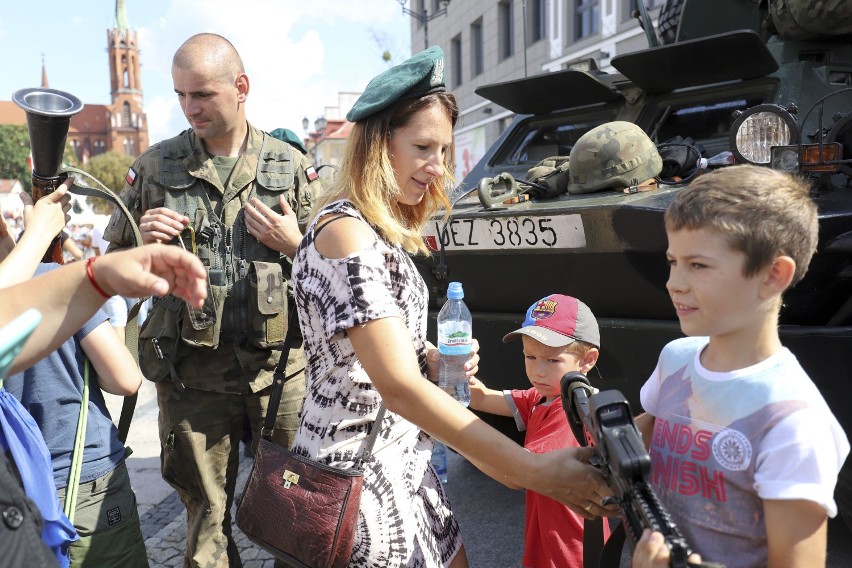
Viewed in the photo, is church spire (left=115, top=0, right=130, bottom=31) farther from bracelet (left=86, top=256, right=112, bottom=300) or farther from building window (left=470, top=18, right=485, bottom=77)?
bracelet (left=86, top=256, right=112, bottom=300)

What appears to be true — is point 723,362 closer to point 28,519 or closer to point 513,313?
point 28,519

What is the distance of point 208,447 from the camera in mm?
2998

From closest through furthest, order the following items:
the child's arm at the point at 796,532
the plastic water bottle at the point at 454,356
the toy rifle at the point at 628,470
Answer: the toy rifle at the point at 628,470, the child's arm at the point at 796,532, the plastic water bottle at the point at 454,356

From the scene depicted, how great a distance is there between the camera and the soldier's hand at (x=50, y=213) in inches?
82.6

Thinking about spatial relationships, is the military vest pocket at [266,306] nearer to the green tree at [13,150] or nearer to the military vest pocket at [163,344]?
the military vest pocket at [163,344]

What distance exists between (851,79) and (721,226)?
3044 millimetres

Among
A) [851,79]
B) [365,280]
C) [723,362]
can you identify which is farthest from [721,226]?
[851,79]

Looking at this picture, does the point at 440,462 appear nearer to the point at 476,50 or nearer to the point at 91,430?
the point at 91,430

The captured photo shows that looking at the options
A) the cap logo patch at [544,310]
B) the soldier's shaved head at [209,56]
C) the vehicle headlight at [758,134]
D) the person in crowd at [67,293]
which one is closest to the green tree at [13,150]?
the soldier's shaved head at [209,56]

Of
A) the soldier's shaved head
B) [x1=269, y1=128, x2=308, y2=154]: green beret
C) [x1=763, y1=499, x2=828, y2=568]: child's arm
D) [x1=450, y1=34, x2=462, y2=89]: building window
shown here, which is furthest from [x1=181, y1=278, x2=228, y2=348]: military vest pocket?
[x1=450, y1=34, x2=462, y2=89]: building window

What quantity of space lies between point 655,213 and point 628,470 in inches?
72.1

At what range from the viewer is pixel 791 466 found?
1358 mm

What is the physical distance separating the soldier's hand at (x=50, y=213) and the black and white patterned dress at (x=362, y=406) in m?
0.68

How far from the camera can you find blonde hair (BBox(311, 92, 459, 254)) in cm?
193
